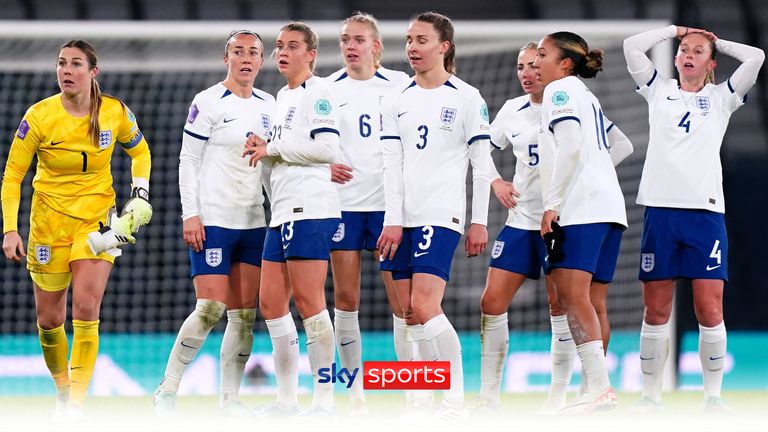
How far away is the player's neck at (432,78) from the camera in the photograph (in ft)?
19.0

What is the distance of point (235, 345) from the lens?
250 inches

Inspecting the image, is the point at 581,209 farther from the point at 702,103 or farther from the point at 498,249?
the point at 702,103

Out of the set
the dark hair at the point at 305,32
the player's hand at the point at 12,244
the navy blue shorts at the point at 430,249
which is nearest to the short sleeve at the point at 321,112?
the dark hair at the point at 305,32

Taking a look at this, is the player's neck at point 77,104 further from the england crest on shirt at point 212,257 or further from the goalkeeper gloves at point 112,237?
the england crest on shirt at point 212,257

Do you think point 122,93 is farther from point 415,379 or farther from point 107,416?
point 415,379

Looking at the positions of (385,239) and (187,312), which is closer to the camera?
(385,239)

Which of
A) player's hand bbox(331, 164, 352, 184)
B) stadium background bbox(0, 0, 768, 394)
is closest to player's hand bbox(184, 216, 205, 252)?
player's hand bbox(331, 164, 352, 184)

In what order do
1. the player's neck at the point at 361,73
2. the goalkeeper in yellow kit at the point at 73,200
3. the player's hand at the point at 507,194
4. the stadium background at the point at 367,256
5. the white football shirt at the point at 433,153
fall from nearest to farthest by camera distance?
the white football shirt at the point at 433,153
the goalkeeper in yellow kit at the point at 73,200
the player's hand at the point at 507,194
the player's neck at the point at 361,73
the stadium background at the point at 367,256

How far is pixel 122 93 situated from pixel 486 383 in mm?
6538

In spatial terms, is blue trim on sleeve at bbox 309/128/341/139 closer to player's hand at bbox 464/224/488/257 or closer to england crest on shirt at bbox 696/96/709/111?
player's hand at bbox 464/224/488/257

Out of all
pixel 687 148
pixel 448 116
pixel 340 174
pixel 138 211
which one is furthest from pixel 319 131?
pixel 687 148

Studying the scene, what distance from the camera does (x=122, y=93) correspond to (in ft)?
38.4

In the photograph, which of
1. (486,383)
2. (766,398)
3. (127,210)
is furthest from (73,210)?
(766,398)

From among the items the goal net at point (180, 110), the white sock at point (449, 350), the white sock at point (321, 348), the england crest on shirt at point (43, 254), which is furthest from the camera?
the goal net at point (180, 110)
